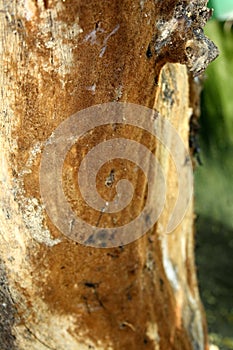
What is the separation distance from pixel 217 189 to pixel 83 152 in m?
1.16

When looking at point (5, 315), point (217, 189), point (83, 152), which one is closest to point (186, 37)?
point (83, 152)

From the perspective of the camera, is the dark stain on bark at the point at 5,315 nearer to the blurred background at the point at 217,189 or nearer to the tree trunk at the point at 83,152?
the tree trunk at the point at 83,152

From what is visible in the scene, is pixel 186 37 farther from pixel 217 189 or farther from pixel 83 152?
pixel 217 189

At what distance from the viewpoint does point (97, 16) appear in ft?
3.13

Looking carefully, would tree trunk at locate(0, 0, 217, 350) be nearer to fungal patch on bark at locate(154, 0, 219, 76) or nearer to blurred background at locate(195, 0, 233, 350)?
fungal patch on bark at locate(154, 0, 219, 76)

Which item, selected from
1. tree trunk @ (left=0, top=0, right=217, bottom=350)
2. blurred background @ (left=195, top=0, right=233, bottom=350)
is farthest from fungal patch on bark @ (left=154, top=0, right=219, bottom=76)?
blurred background @ (left=195, top=0, right=233, bottom=350)

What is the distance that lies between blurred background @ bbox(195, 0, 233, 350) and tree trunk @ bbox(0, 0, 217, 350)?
46 cm

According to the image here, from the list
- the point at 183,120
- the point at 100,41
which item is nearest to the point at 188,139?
the point at 183,120

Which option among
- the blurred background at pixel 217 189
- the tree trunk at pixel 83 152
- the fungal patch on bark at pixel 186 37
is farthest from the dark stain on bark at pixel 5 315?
the blurred background at pixel 217 189

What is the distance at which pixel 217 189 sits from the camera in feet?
7.06

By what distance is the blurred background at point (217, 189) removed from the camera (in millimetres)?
1901

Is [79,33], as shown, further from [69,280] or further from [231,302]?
[231,302]

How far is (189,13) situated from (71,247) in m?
0.52

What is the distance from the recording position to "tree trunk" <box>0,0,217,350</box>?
960mm
